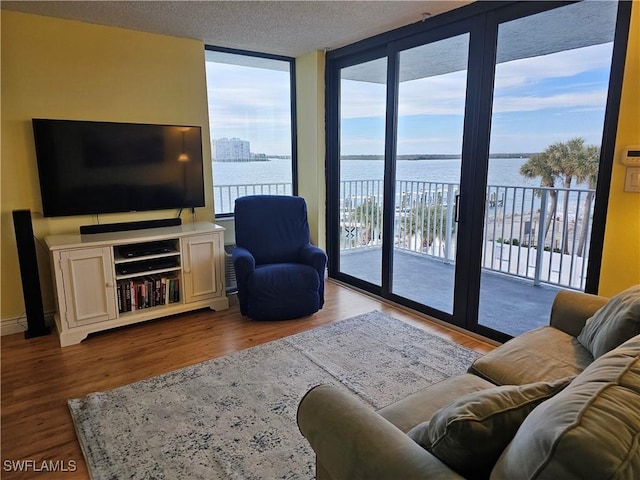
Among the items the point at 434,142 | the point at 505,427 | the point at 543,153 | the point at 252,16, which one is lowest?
the point at 505,427

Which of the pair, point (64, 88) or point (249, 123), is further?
point (249, 123)

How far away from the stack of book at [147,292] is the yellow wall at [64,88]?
0.63 meters

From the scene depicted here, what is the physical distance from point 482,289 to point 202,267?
2705 mm

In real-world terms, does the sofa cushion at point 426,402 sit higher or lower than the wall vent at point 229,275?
higher

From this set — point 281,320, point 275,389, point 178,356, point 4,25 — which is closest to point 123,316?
point 178,356

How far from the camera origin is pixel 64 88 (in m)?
3.23

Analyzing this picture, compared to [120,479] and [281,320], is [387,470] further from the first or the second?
[281,320]

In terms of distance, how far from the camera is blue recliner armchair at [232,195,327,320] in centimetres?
334

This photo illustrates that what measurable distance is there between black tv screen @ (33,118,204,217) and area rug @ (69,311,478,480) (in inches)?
65.5

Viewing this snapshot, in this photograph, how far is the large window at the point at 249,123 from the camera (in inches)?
164

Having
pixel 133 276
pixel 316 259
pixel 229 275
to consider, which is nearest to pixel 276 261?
pixel 316 259

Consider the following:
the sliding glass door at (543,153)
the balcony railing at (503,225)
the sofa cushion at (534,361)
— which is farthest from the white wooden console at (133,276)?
the sofa cushion at (534,361)

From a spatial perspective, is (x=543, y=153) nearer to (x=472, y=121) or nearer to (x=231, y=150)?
(x=472, y=121)

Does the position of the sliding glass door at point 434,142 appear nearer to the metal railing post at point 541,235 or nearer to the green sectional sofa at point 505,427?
the metal railing post at point 541,235
